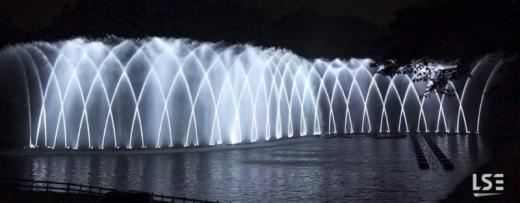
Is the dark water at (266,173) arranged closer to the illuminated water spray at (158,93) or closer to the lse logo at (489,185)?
the lse logo at (489,185)

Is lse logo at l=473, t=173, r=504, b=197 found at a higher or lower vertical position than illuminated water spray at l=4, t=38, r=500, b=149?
lower

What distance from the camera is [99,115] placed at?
46812 millimetres

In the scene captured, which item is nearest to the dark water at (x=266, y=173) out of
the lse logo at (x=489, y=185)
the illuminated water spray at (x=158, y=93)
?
the lse logo at (x=489, y=185)

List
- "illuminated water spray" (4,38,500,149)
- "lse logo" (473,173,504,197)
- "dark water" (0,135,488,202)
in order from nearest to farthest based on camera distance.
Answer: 1. "lse logo" (473,173,504,197)
2. "dark water" (0,135,488,202)
3. "illuminated water spray" (4,38,500,149)

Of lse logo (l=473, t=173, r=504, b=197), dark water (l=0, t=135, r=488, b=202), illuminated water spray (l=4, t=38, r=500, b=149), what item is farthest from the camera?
illuminated water spray (l=4, t=38, r=500, b=149)

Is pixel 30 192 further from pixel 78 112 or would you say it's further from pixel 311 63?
pixel 311 63

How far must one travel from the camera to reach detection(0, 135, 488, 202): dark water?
2153cm

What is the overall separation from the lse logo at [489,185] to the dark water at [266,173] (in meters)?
3.26

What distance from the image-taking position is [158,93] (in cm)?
4900

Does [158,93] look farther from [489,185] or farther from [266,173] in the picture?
[489,185]

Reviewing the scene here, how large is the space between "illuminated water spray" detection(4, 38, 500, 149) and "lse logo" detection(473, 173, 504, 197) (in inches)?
1319

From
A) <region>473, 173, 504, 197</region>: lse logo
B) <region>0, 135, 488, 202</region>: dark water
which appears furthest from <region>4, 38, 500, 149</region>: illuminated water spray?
<region>473, 173, 504, 197</region>: lse logo

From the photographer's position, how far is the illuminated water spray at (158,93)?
45.6m

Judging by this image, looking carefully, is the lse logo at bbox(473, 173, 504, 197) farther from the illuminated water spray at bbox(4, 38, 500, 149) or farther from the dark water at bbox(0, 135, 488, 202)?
the illuminated water spray at bbox(4, 38, 500, 149)
